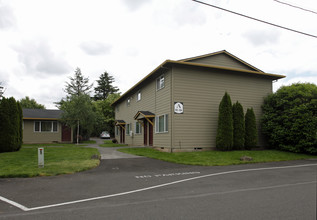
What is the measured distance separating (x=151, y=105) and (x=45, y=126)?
16.8 metres

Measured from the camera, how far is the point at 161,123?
17766 mm

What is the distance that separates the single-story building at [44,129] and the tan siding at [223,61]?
19.4 meters

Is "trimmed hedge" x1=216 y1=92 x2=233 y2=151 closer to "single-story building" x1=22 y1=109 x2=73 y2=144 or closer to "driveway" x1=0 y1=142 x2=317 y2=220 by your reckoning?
"driveway" x1=0 y1=142 x2=317 y2=220

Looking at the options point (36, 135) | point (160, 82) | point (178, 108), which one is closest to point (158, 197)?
point (178, 108)

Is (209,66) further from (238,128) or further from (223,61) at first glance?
(238,128)

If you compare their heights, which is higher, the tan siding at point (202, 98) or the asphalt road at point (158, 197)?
the tan siding at point (202, 98)

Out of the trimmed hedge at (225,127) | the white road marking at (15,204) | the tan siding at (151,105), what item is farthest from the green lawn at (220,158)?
the white road marking at (15,204)

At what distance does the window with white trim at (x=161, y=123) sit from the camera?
16812mm

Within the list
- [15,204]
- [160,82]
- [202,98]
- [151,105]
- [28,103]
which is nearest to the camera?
[15,204]

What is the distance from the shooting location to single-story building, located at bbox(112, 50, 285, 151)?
1614 centimetres

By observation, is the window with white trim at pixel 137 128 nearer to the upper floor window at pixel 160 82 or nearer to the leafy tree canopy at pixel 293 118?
the upper floor window at pixel 160 82

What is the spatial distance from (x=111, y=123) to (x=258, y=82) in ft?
138

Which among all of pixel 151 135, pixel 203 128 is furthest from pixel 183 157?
pixel 151 135

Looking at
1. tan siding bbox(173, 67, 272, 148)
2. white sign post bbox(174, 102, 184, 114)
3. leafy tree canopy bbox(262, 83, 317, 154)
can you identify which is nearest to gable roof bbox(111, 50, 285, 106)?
tan siding bbox(173, 67, 272, 148)
